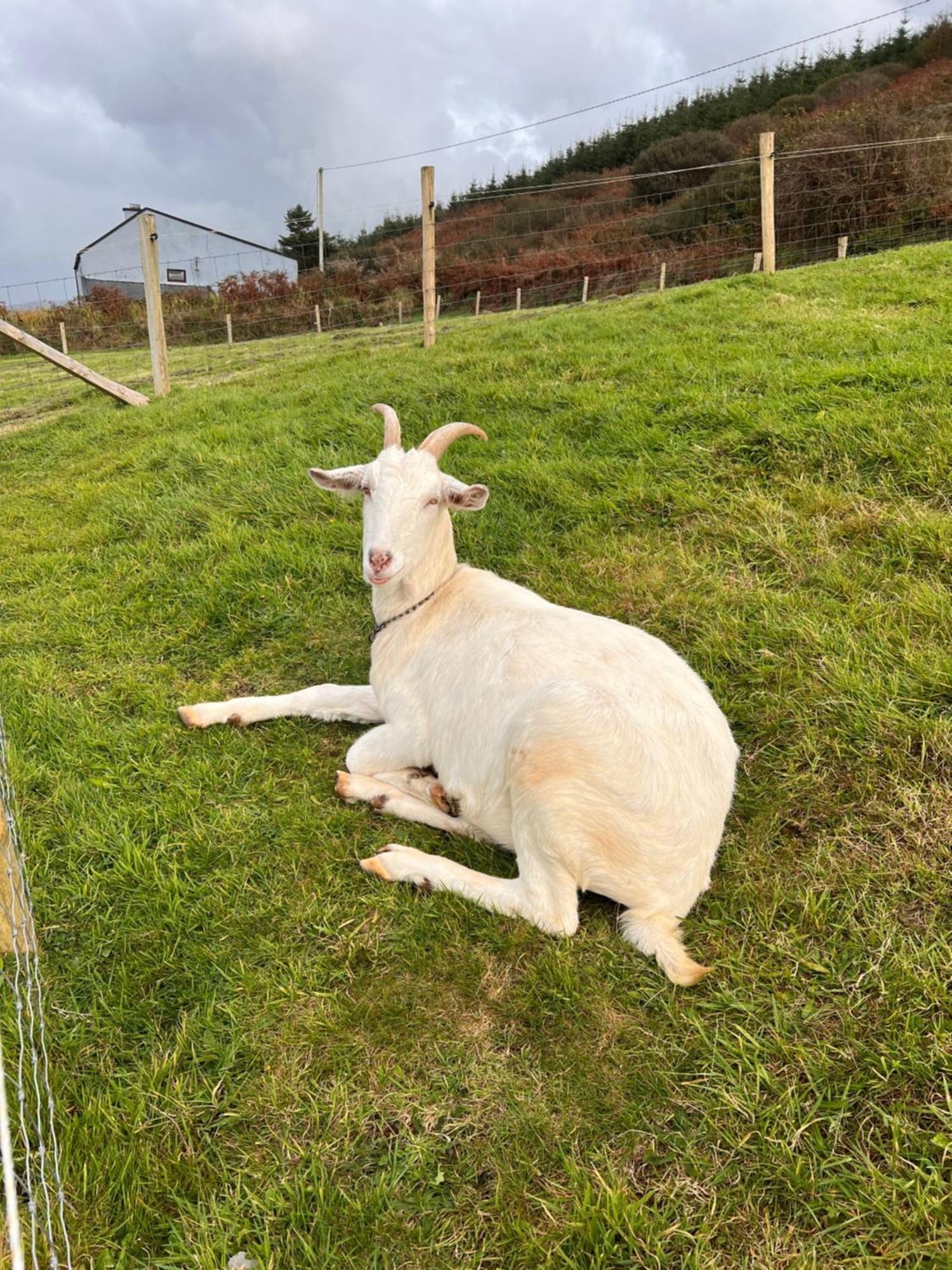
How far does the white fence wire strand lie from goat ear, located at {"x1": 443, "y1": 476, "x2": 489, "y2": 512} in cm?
212

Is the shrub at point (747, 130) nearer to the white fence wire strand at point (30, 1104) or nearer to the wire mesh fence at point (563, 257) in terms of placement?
the wire mesh fence at point (563, 257)

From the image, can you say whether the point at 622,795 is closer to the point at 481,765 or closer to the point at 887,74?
the point at 481,765

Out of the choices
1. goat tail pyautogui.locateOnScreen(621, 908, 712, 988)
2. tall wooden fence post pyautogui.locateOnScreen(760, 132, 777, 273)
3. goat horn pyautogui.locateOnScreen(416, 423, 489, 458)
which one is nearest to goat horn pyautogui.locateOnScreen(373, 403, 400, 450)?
goat horn pyautogui.locateOnScreen(416, 423, 489, 458)

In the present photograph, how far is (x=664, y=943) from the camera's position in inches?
92.7

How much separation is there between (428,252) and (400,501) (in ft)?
28.2

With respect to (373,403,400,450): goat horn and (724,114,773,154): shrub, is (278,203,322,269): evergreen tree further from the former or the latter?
(373,403,400,450): goat horn

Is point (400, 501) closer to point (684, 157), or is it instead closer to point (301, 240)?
point (684, 157)

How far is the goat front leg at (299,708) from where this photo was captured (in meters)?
3.71

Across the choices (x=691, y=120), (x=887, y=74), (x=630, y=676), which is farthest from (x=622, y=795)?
(x=691, y=120)

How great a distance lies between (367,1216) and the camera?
1785 millimetres

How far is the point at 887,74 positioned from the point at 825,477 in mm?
50007

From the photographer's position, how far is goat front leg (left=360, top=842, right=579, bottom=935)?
2.49 metres

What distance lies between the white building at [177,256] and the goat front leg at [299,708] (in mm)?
→ 42493

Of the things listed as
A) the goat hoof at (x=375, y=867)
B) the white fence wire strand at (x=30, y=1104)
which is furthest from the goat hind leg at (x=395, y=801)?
the white fence wire strand at (x=30, y=1104)
